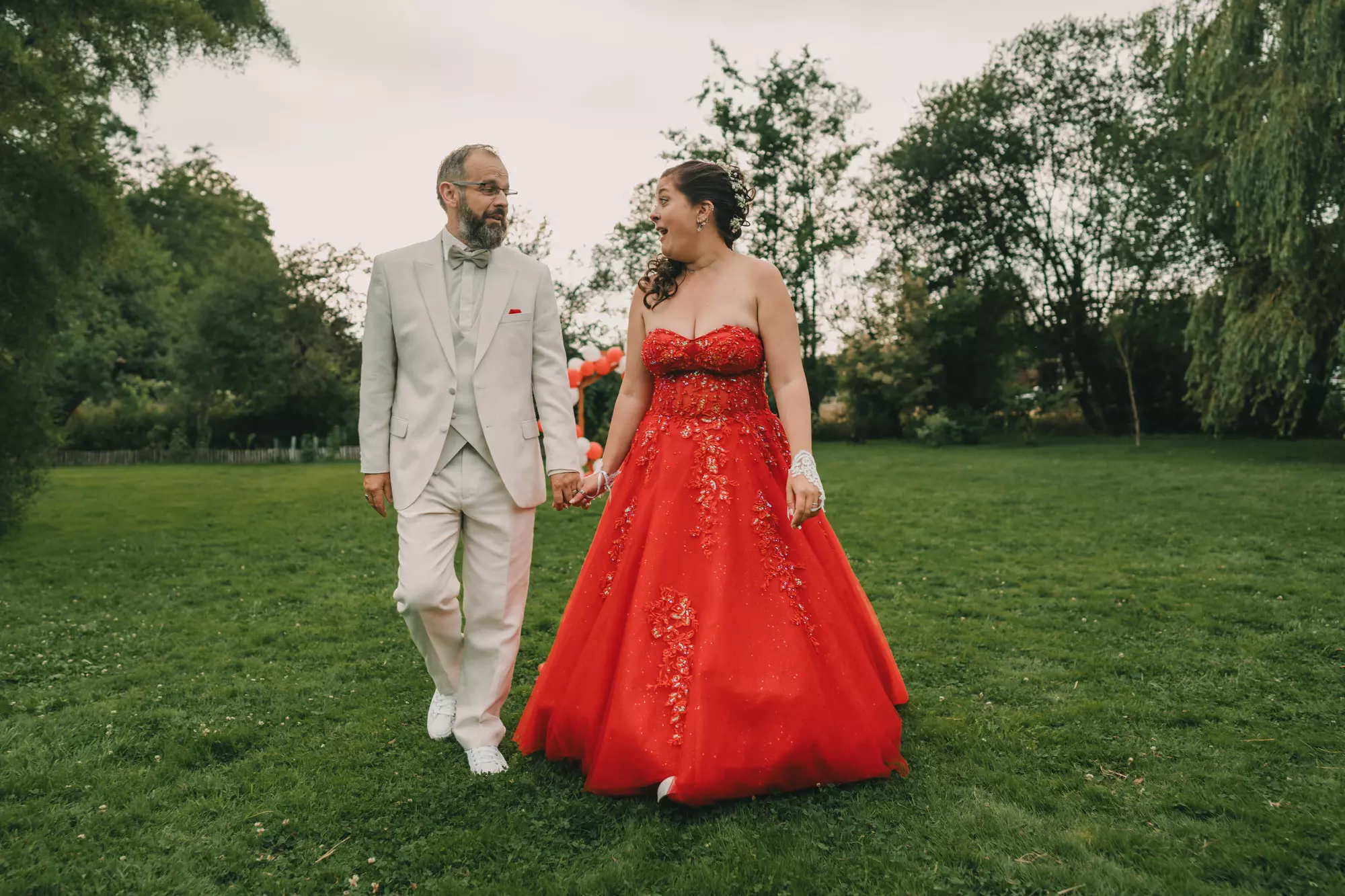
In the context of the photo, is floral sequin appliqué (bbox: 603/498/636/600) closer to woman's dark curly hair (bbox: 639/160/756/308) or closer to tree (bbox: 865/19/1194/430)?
woman's dark curly hair (bbox: 639/160/756/308)

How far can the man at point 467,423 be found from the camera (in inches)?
146

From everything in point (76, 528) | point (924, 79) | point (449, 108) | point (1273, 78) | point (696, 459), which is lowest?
point (76, 528)

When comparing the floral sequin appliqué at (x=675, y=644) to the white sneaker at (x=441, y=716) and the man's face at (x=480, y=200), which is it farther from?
the man's face at (x=480, y=200)

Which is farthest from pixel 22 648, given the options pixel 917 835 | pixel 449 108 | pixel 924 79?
pixel 924 79

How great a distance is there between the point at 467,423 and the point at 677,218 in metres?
1.25

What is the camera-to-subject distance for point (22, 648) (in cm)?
575

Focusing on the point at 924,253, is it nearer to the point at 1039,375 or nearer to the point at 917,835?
the point at 1039,375

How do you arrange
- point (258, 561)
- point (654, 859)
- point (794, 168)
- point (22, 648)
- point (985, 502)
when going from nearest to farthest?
point (654, 859) → point (22, 648) → point (258, 561) → point (985, 502) → point (794, 168)

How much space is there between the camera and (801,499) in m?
3.44

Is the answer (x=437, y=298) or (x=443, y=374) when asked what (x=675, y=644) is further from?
(x=437, y=298)

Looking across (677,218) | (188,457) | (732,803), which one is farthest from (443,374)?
(188,457)

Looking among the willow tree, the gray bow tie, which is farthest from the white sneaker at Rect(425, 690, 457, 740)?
the willow tree

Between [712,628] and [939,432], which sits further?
[939,432]

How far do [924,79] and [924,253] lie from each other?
6.71 metres
